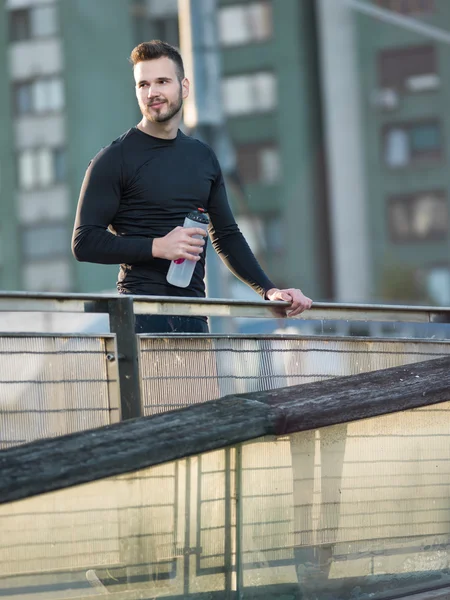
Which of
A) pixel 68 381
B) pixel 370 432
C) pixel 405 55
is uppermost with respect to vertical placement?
pixel 405 55

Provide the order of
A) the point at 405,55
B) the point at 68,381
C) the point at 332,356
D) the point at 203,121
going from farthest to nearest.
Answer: the point at 405,55
the point at 203,121
the point at 332,356
the point at 68,381

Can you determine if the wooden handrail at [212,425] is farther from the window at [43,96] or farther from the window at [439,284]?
the window at [43,96]

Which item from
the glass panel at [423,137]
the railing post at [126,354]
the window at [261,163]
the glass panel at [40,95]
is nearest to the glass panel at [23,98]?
the glass panel at [40,95]

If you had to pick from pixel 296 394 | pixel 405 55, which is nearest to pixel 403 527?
pixel 296 394

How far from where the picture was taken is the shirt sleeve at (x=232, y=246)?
5242mm

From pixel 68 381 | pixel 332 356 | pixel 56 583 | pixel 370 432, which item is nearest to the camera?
pixel 56 583

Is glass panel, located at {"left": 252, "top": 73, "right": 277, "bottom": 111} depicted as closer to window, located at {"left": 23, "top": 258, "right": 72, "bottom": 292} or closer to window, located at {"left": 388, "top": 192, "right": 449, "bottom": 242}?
window, located at {"left": 388, "top": 192, "right": 449, "bottom": 242}

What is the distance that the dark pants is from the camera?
14.9ft

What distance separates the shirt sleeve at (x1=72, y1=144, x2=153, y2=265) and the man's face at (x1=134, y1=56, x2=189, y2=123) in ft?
0.73

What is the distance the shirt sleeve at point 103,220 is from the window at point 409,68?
150 ft

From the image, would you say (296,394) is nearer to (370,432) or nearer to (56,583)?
(370,432)

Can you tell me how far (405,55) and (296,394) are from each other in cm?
4656

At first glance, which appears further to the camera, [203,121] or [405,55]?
[405,55]

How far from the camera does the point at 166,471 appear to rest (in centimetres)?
410
